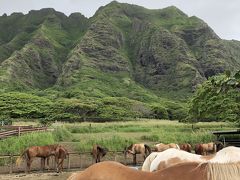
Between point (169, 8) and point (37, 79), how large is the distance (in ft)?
→ 286

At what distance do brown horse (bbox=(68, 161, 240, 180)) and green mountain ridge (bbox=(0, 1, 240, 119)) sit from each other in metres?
93.1

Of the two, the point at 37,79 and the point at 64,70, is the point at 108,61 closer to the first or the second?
the point at 64,70

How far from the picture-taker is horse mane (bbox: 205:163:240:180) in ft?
11.5

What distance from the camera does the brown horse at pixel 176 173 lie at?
11.6 feet

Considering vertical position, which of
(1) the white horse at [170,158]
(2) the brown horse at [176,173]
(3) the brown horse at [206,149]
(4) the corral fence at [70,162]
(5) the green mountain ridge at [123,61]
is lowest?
(4) the corral fence at [70,162]

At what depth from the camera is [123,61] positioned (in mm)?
145625

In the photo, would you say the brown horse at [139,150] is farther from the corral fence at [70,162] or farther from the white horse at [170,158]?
the white horse at [170,158]

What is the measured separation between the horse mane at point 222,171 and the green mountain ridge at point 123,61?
9344 centimetres

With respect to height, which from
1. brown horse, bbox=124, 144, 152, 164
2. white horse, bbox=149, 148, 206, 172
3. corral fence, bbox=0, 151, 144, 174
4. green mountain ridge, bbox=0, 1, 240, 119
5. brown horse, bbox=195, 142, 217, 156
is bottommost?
corral fence, bbox=0, 151, 144, 174

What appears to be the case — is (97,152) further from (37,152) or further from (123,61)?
(123,61)

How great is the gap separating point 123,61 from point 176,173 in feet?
467

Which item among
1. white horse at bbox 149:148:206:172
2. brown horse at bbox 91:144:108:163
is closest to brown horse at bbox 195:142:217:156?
brown horse at bbox 91:144:108:163

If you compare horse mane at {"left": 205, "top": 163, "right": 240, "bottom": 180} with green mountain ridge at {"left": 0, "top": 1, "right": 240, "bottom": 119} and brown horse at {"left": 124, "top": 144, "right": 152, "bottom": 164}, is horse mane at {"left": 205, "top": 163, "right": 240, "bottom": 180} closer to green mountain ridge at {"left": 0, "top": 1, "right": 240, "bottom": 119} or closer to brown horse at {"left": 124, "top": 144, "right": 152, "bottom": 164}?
brown horse at {"left": 124, "top": 144, "right": 152, "bottom": 164}

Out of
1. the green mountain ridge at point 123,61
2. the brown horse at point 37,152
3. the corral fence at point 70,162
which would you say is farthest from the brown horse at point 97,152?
the green mountain ridge at point 123,61
